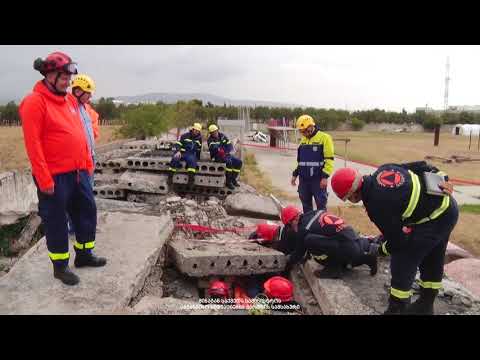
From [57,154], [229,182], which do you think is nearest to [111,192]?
[229,182]

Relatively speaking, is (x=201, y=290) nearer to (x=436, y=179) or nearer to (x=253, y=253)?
(x=253, y=253)

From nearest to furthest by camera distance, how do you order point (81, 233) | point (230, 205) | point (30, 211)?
point (81, 233), point (30, 211), point (230, 205)

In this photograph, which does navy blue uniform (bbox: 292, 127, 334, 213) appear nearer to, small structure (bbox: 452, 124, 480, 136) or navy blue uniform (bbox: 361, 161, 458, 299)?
navy blue uniform (bbox: 361, 161, 458, 299)

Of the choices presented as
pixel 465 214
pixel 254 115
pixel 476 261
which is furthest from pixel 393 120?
pixel 476 261

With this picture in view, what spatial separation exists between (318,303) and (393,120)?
5837cm

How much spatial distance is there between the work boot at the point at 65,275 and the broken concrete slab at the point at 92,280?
0.15 feet

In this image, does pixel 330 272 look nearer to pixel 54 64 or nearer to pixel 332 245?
pixel 332 245

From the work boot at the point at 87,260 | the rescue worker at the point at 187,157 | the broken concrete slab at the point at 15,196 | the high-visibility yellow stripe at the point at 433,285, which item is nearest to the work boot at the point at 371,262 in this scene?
the high-visibility yellow stripe at the point at 433,285

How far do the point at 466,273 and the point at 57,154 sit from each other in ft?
16.0

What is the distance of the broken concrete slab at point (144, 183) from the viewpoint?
7.52m

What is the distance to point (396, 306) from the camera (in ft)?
11.6

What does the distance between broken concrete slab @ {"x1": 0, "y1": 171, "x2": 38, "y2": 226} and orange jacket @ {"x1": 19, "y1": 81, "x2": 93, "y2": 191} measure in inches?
136

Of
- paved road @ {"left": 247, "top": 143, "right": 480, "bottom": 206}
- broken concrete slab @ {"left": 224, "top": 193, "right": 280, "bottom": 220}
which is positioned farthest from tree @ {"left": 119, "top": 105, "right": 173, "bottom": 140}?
broken concrete slab @ {"left": 224, "top": 193, "right": 280, "bottom": 220}

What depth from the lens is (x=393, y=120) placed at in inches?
2276
